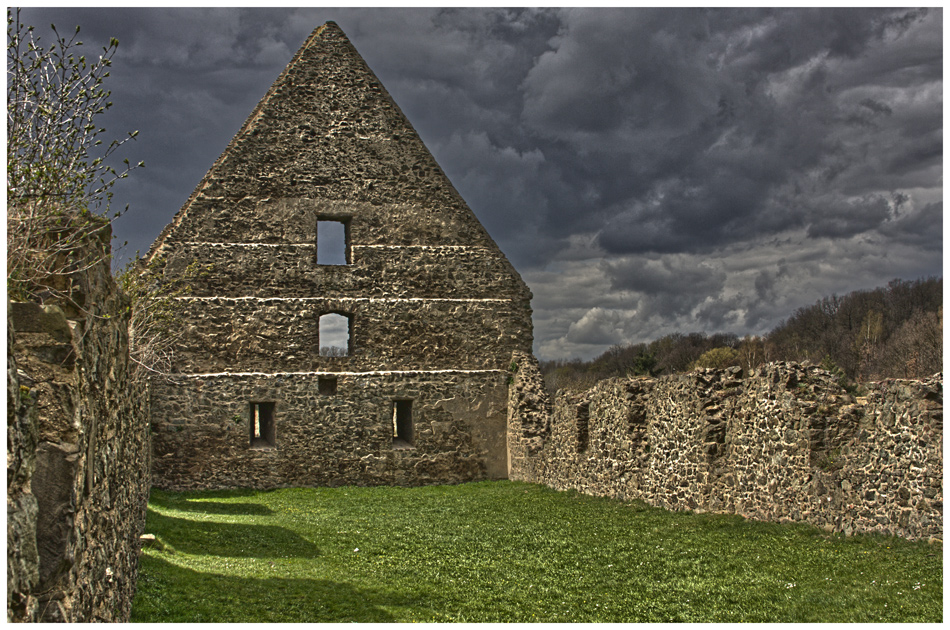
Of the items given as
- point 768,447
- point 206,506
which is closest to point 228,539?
point 206,506

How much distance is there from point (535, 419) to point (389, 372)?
12.2 feet

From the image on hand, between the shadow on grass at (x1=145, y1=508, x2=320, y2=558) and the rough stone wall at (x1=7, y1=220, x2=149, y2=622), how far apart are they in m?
5.06

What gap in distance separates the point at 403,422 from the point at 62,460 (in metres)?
16.3

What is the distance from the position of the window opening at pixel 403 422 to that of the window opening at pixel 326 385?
1.52 metres

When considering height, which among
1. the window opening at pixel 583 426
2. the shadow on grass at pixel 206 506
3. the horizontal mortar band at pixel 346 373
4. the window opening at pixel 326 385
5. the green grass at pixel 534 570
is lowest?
the shadow on grass at pixel 206 506

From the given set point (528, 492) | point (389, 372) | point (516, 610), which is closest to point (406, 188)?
point (389, 372)

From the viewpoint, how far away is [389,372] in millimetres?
18578

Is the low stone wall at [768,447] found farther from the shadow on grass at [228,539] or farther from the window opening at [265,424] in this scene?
the window opening at [265,424]

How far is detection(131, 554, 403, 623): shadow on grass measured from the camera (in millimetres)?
6250

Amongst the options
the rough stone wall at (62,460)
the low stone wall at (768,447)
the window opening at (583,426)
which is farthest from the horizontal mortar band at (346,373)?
the rough stone wall at (62,460)

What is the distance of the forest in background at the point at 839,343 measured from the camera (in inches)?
1864

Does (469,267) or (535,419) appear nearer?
(535,419)

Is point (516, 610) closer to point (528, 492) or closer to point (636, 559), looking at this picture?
point (636, 559)

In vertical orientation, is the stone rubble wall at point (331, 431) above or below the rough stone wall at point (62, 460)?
below
